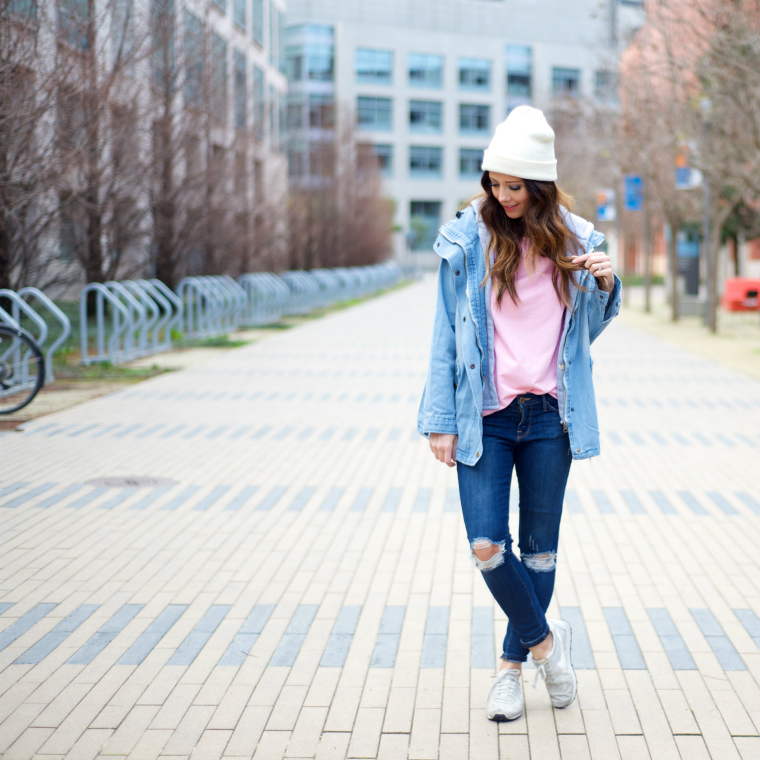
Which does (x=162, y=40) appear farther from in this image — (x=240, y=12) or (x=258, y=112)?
(x=240, y=12)

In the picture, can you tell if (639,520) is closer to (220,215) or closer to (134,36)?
(134,36)

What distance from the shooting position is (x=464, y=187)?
88750mm

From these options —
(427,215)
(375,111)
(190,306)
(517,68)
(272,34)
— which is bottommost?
(190,306)

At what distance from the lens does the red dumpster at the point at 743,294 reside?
2447cm

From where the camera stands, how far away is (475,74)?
8756cm

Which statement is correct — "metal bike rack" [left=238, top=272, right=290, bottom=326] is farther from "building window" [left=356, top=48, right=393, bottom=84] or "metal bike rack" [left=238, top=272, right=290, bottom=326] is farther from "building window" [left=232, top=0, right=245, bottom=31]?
"building window" [left=356, top=48, right=393, bottom=84]

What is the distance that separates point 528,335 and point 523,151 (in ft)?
1.80

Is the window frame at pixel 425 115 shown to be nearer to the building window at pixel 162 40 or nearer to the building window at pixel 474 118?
the building window at pixel 474 118

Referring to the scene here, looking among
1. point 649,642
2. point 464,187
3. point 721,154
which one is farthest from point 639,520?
point 464,187

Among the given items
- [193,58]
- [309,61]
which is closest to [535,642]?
[193,58]

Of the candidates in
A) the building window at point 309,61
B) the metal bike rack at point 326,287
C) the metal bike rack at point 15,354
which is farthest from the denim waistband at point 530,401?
the building window at point 309,61

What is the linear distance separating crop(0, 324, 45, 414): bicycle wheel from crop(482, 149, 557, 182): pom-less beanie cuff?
23.6 feet

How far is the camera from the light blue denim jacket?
3221 mm

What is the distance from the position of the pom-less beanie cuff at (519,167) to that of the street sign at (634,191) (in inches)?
838
